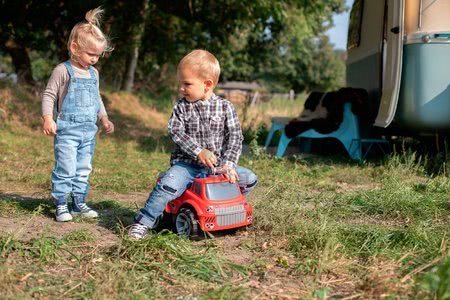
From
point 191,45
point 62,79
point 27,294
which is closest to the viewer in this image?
point 27,294

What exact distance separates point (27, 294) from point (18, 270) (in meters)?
0.30

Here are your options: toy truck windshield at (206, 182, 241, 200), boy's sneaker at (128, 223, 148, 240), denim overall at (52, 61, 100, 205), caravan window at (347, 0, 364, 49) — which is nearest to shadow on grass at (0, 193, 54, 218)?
denim overall at (52, 61, 100, 205)

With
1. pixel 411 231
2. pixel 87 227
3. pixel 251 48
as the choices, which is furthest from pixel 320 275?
pixel 251 48

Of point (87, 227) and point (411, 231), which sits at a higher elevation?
point (411, 231)

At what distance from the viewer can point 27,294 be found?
2.53 m

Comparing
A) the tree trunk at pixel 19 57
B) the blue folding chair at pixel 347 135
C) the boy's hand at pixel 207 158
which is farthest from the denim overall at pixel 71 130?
the tree trunk at pixel 19 57

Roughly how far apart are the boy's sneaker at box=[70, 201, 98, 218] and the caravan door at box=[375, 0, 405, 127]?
350 cm

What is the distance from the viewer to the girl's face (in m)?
4.14

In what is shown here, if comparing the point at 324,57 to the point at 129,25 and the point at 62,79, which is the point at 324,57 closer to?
the point at 129,25

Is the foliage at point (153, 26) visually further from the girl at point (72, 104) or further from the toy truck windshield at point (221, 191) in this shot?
the toy truck windshield at point (221, 191)

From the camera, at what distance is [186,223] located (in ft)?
11.9

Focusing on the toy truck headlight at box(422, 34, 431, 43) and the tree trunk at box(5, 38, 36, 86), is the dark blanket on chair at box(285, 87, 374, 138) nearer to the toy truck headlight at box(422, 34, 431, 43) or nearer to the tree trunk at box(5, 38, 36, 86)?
the toy truck headlight at box(422, 34, 431, 43)

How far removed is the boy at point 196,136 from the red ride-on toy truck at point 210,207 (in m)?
0.07

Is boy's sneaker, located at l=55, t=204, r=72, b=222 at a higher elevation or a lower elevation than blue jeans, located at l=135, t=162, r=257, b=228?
lower
